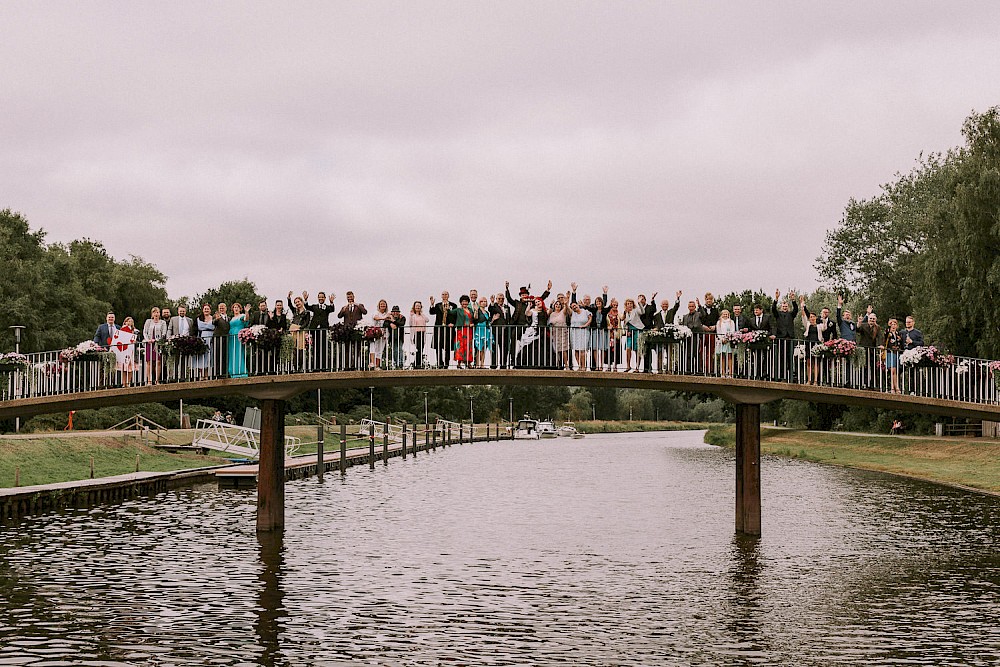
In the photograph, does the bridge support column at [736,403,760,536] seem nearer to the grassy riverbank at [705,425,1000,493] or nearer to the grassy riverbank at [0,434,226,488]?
the grassy riverbank at [705,425,1000,493]

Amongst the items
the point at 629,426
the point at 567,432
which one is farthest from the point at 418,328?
the point at 629,426

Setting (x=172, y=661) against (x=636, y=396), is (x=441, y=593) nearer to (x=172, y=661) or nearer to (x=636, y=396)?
(x=172, y=661)

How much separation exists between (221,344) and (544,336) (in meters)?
9.27

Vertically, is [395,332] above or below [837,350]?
above

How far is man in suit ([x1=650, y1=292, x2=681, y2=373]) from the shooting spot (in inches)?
1280

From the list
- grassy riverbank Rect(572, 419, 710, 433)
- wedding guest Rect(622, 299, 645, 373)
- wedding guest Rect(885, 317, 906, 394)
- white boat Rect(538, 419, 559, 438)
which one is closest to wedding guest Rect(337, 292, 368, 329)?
wedding guest Rect(622, 299, 645, 373)

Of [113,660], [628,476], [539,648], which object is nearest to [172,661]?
[113,660]

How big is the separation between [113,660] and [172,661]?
1.09 meters

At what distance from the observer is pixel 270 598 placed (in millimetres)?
26859

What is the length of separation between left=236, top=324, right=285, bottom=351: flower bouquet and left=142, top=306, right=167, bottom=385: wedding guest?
2326mm

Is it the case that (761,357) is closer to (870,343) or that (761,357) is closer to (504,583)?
(870,343)

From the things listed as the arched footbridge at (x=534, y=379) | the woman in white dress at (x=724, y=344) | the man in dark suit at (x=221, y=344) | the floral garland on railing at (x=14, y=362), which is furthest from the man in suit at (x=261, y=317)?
the woman in white dress at (x=724, y=344)

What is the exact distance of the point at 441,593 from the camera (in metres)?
27.6

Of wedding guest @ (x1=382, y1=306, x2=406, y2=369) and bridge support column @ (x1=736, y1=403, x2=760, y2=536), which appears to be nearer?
wedding guest @ (x1=382, y1=306, x2=406, y2=369)
